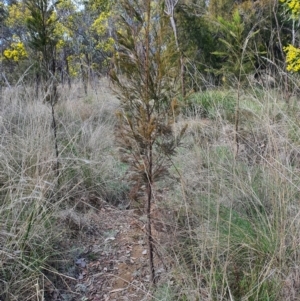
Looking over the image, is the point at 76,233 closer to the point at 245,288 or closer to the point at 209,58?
the point at 245,288

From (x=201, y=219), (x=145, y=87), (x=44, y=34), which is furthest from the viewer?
(x=44, y=34)

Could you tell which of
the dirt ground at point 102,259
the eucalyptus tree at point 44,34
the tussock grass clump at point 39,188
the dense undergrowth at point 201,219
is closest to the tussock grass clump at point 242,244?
the dense undergrowth at point 201,219

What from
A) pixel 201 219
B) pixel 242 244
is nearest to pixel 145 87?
pixel 201 219

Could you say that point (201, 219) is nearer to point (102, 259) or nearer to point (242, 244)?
point (242, 244)

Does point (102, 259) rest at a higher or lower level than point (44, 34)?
lower

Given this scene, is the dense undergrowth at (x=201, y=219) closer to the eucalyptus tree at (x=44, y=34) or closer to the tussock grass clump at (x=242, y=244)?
the tussock grass clump at (x=242, y=244)

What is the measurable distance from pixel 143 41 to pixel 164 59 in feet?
0.52

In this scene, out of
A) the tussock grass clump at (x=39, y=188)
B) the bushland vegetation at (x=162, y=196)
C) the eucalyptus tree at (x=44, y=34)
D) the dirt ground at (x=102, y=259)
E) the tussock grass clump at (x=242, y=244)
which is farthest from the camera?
the eucalyptus tree at (x=44, y=34)

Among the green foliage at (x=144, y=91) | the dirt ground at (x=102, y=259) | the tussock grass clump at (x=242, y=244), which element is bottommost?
the dirt ground at (x=102, y=259)

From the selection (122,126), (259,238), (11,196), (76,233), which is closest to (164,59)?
(122,126)

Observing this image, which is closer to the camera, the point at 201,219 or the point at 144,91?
the point at 144,91

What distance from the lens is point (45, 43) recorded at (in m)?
2.99

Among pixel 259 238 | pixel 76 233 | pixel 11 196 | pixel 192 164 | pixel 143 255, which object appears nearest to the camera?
pixel 259 238

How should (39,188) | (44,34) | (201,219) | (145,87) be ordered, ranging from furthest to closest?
(44,34)
(39,188)
(201,219)
(145,87)
